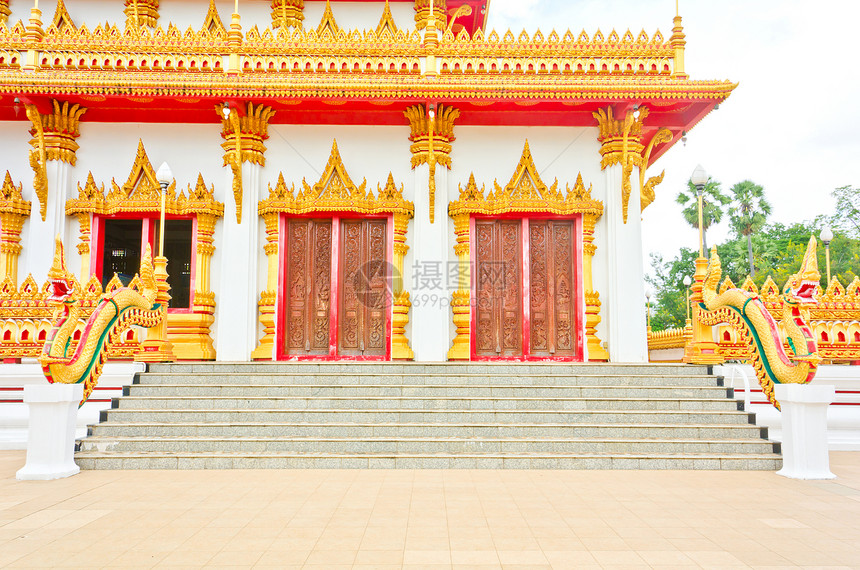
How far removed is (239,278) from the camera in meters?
10.2

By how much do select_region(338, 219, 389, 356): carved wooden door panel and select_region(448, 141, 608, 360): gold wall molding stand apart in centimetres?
133

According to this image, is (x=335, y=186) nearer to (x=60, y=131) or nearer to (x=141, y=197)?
(x=141, y=197)

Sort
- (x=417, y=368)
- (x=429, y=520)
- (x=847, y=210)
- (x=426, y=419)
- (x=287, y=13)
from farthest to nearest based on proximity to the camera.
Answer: (x=847, y=210) → (x=287, y=13) → (x=417, y=368) → (x=426, y=419) → (x=429, y=520)

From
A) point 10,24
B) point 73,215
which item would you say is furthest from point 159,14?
point 73,215

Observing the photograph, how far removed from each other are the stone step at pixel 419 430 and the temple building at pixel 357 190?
10.2 ft

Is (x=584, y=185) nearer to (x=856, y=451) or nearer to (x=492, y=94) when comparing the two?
(x=492, y=94)

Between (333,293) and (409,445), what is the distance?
175 inches

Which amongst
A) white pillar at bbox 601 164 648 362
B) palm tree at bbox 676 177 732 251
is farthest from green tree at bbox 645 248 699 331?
white pillar at bbox 601 164 648 362

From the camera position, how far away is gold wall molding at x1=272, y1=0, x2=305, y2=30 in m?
12.5

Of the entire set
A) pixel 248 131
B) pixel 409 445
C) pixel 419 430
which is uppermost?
pixel 248 131

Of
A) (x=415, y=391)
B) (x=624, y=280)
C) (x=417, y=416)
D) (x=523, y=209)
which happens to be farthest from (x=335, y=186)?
(x=624, y=280)

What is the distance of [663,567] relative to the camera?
3564 millimetres

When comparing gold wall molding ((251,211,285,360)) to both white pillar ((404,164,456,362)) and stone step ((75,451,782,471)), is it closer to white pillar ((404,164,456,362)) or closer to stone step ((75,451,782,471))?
white pillar ((404,164,456,362))

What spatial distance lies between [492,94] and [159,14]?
8.11 metres
